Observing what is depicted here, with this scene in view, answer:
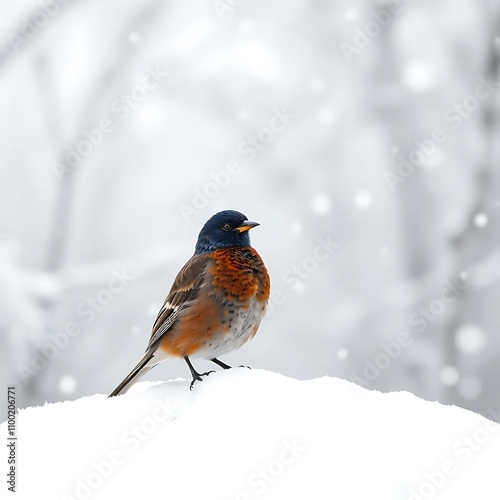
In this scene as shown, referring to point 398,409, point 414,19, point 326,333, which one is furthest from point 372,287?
point 398,409

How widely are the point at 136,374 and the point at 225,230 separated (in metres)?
1.17

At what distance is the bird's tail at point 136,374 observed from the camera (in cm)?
441

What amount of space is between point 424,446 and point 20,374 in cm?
521

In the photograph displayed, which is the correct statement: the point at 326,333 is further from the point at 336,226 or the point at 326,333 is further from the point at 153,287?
the point at 153,287

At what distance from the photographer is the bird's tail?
174 inches

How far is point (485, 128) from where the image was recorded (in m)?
7.56

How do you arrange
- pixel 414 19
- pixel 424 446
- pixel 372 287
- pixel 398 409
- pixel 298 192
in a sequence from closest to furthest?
1. pixel 424 446
2. pixel 398 409
3. pixel 372 287
4. pixel 414 19
5. pixel 298 192

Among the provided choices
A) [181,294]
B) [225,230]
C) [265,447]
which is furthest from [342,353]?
[265,447]

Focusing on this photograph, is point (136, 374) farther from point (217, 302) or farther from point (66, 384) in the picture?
point (66, 384)

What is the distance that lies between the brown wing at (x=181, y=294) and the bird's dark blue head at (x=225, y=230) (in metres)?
0.13

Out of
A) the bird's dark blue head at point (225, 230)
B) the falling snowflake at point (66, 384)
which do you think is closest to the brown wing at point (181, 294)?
the bird's dark blue head at point (225, 230)

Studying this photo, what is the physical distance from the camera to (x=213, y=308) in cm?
467

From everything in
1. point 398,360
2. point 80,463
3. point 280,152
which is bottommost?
point 398,360

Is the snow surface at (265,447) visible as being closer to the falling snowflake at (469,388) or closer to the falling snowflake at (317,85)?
the falling snowflake at (469,388)
